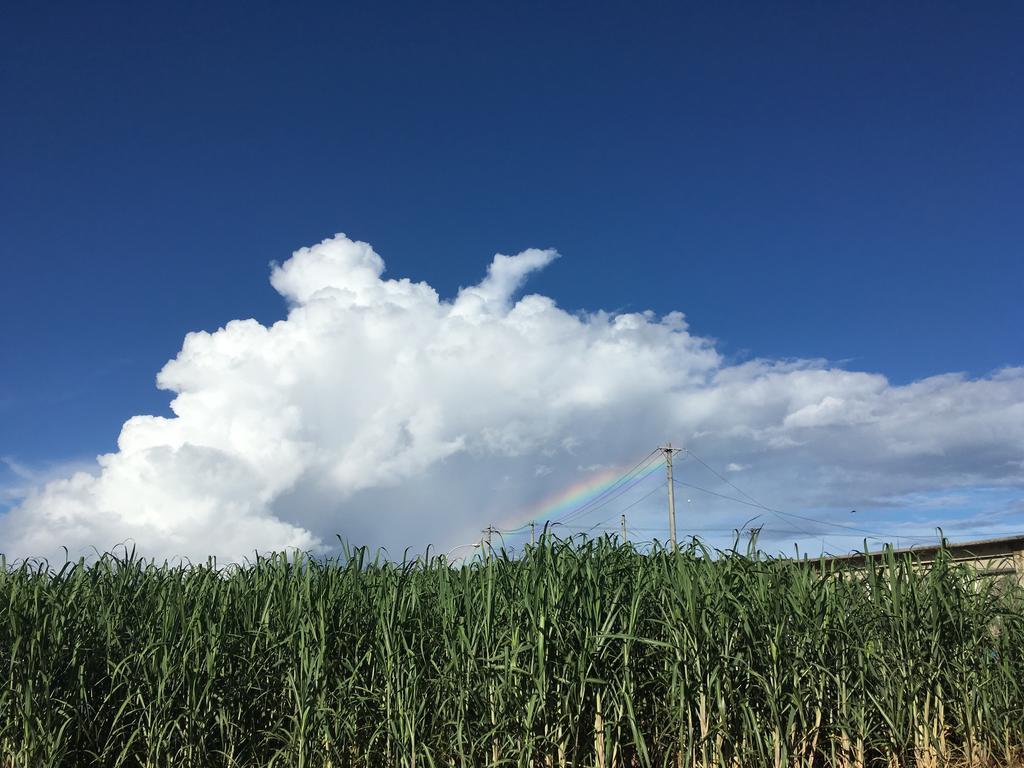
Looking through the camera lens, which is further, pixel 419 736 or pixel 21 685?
pixel 21 685

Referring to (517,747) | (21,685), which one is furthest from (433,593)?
(21,685)

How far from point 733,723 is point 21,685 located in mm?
4491

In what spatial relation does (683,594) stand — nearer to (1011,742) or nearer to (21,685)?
(1011,742)

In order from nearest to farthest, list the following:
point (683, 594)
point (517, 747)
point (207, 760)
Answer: point (517, 747) < point (683, 594) < point (207, 760)

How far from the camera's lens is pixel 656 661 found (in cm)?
472

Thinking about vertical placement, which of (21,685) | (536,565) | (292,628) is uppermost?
(536,565)

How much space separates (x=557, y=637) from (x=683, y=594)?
0.78m

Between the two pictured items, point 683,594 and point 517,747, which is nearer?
point 517,747

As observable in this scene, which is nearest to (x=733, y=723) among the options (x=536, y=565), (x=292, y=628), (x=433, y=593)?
(x=536, y=565)

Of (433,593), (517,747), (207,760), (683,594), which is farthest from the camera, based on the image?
(433,593)

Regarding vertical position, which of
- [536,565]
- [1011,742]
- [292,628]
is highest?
[536,565]

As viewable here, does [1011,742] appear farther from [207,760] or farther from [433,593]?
[207,760]

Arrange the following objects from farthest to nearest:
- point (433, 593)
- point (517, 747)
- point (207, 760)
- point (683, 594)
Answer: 1. point (433, 593)
2. point (207, 760)
3. point (683, 594)
4. point (517, 747)

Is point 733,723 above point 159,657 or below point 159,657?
below
